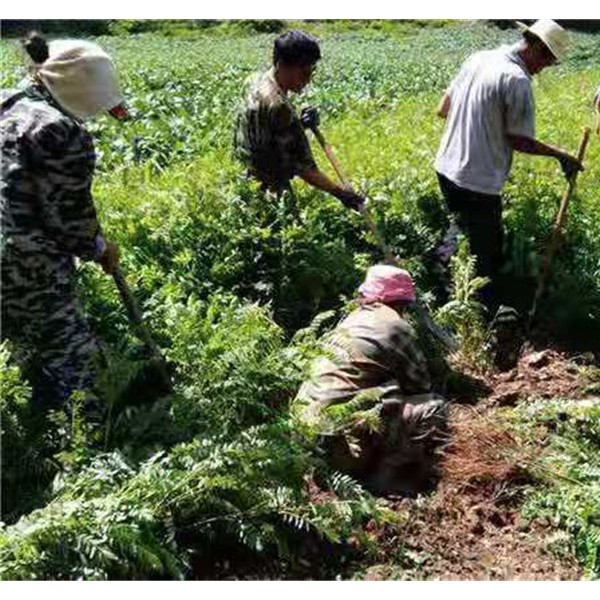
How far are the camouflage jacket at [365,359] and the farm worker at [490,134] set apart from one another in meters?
1.62

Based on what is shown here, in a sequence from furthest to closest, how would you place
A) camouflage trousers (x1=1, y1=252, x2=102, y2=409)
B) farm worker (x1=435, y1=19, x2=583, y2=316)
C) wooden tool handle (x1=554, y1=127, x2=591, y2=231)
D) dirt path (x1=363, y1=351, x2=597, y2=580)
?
wooden tool handle (x1=554, y1=127, x2=591, y2=231) < farm worker (x1=435, y1=19, x2=583, y2=316) < camouflage trousers (x1=1, y1=252, x2=102, y2=409) < dirt path (x1=363, y1=351, x2=597, y2=580)

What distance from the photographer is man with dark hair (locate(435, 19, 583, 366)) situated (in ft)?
18.8

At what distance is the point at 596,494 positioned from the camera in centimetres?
410

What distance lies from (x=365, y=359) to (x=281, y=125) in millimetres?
1794

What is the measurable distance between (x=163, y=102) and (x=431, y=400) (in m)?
9.30

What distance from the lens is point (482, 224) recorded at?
6.12m

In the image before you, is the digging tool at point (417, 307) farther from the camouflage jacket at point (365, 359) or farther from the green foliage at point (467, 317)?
the camouflage jacket at point (365, 359)

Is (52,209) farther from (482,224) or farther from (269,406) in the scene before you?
(482,224)

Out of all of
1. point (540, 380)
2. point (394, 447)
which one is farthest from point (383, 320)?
point (540, 380)

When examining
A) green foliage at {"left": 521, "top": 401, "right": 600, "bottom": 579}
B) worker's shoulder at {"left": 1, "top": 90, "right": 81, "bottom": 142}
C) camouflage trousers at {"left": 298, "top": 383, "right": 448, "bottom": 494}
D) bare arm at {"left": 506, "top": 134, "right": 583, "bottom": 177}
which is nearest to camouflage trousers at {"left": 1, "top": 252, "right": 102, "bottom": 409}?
worker's shoulder at {"left": 1, "top": 90, "right": 81, "bottom": 142}

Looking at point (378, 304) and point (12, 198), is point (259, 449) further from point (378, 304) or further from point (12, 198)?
point (12, 198)

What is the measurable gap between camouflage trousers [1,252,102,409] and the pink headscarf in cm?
134

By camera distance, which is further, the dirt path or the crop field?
the dirt path

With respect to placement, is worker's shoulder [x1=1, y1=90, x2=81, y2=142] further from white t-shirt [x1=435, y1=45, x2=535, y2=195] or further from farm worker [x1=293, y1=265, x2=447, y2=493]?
white t-shirt [x1=435, y1=45, x2=535, y2=195]
